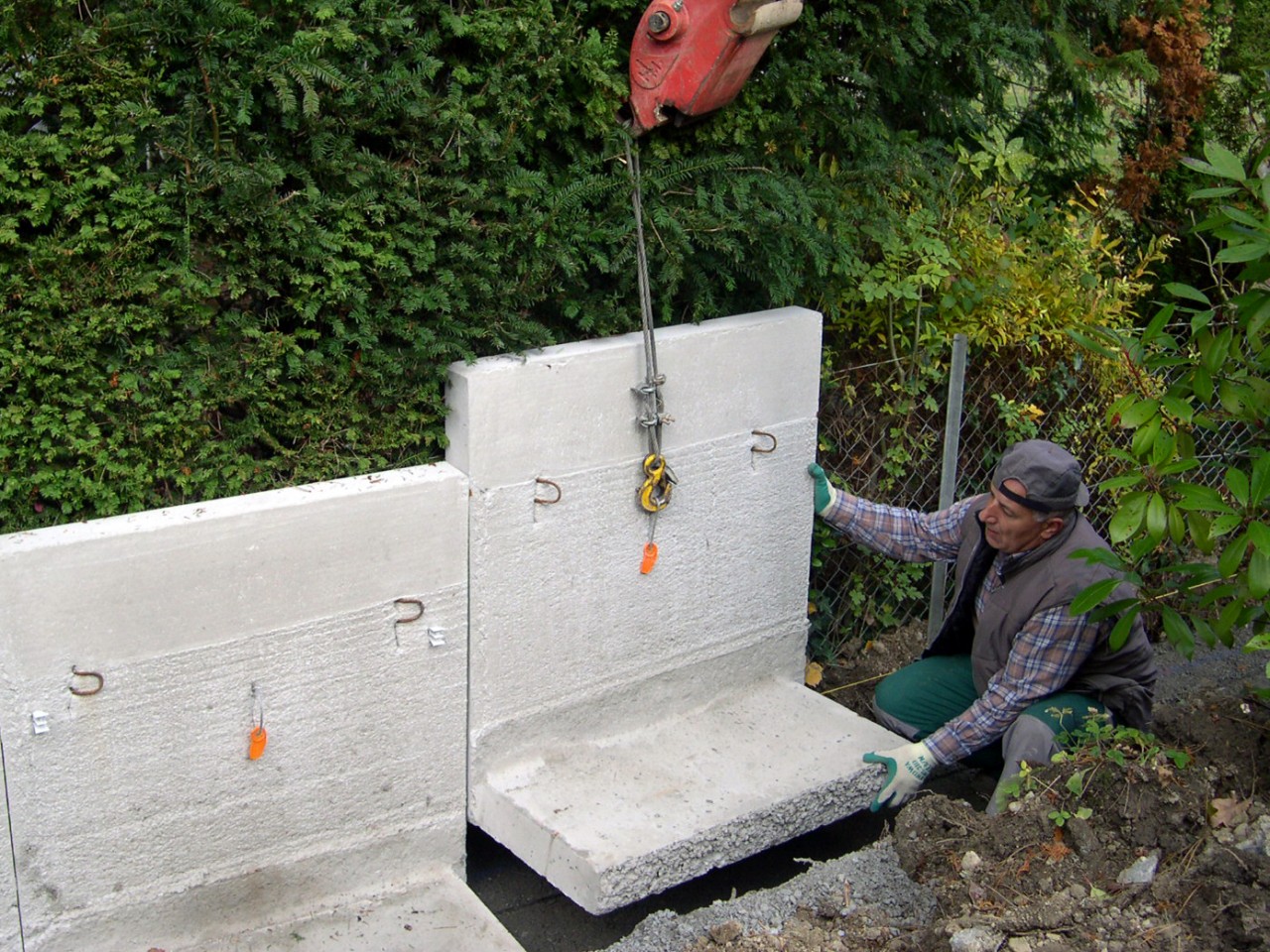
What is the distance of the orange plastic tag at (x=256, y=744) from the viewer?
3.64 m

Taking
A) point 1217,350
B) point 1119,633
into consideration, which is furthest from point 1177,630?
point 1217,350

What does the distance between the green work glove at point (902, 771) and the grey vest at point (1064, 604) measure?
456mm

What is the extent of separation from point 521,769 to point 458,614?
0.61 m

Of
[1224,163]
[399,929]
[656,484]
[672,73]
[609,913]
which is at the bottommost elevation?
[609,913]

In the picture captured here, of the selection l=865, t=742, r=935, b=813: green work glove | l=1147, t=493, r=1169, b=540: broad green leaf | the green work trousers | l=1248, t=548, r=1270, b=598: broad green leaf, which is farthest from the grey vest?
l=1248, t=548, r=1270, b=598: broad green leaf

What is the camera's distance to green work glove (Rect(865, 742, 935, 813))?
4340mm

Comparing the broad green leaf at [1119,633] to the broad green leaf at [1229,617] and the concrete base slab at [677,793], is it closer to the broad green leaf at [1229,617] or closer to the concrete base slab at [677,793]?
the broad green leaf at [1229,617]

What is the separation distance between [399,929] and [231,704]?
0.84 meters

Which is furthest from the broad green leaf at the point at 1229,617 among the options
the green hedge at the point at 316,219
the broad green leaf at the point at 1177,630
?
the green hedge at the point at 316,219

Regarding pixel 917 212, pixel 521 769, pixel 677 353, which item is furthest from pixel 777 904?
pixel 917 212

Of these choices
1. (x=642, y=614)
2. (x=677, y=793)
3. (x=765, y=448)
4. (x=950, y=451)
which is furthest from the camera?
(x=950, y=451)

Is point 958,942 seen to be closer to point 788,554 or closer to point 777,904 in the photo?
point 777,904

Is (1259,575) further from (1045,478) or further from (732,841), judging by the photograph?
(732,841)

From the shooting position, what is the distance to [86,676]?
10.9ft
